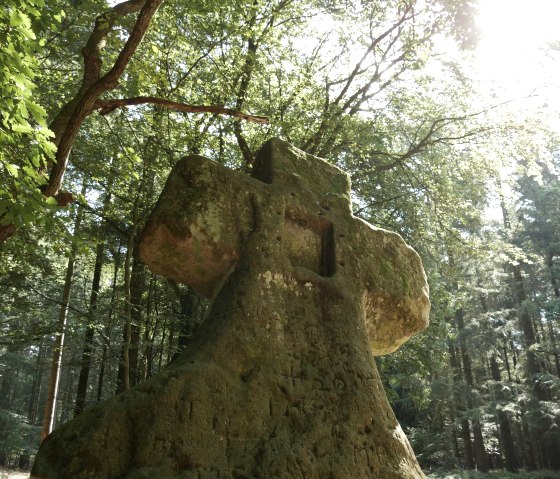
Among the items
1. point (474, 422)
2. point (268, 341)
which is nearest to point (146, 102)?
point (268, 341)

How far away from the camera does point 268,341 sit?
12.1 ft

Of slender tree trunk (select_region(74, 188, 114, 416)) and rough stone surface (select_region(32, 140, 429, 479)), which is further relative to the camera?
slender tree trunk (select_region(74, 188, 114, 416))

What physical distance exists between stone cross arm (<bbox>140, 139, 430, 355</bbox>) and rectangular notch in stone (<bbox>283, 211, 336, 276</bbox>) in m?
0.01

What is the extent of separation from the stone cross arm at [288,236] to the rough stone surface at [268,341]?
0.01 m

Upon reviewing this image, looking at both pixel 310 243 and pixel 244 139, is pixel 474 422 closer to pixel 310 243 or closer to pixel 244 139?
pixel 244 139

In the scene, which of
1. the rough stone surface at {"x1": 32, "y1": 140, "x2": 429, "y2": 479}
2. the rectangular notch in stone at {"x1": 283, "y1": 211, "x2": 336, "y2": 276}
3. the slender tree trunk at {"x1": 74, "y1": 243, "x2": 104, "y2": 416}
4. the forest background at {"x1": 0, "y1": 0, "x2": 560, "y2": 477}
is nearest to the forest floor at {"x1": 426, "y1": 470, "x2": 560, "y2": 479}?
the forest background at {"x1": 0, "y1": 0, "x2": 560, "y2": 477}

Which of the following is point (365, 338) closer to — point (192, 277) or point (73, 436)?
point (192, 277)

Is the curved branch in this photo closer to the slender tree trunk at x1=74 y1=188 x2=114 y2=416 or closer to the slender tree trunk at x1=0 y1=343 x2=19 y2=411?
the slender tree trunk at x1=74 y1=188 x2=114 y2=416

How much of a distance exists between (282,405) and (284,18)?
10.2 m

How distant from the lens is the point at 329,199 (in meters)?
5.00

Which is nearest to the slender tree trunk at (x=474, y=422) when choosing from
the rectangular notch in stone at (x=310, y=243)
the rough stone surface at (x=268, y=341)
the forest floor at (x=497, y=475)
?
the forest floor at (x=497, y=475)

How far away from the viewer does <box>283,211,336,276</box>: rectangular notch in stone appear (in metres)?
4.55

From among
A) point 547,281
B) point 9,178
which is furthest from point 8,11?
point 547,281

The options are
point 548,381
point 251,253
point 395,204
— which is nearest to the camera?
point 251,253
